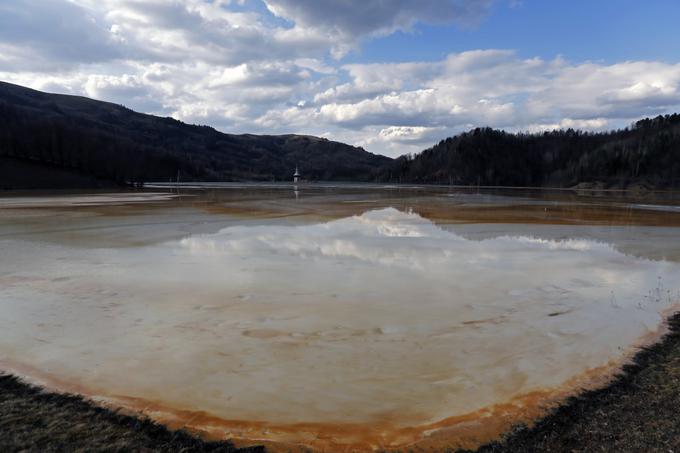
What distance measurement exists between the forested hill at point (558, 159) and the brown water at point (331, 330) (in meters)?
114

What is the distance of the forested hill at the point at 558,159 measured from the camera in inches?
4673

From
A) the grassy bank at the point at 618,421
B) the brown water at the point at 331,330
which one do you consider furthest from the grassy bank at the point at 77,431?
the grassy bank at the point at 618,421

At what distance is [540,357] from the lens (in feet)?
21.9

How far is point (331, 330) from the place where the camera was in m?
7.63

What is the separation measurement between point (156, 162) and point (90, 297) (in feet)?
548

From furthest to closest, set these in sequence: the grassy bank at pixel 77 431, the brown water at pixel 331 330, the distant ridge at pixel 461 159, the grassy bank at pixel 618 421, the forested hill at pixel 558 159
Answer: the forested hill at pixel 558 159
the distant ridge at pixel 461 159
the brown water at pixel 331 330
the grassy bank at pixel 618 421
the grassy bank at pixel 77 431

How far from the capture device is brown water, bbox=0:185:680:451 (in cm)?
514

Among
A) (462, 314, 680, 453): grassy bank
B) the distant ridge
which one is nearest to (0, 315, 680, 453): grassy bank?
(462, 314, 680, 453): grassy bank

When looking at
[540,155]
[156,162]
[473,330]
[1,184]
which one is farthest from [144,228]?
[540,155]

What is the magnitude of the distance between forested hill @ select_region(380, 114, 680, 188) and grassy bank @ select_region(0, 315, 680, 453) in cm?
12029

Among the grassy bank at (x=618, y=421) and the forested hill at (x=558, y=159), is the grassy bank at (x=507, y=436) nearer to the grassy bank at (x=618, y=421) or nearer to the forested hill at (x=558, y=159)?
the grassy bank at (x=618, y=421)

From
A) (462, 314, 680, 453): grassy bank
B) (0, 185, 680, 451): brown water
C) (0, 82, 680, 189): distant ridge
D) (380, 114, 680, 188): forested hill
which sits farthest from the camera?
(380, 114, 680, 188): forested hill

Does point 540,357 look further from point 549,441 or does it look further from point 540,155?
point 540,155

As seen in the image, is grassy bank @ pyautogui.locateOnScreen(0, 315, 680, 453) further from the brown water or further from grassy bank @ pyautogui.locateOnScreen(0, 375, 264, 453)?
the brown water
